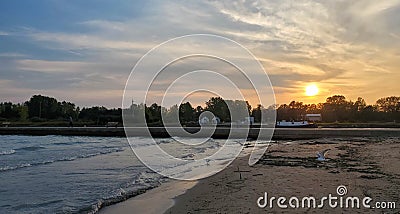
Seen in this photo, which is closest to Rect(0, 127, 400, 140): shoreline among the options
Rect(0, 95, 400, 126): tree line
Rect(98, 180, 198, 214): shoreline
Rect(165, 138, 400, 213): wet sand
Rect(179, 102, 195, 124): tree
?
Rect(0, 95, 400, 126): tree line

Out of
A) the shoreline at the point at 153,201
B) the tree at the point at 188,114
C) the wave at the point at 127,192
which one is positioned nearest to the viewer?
the shoreline at the point at 153,201

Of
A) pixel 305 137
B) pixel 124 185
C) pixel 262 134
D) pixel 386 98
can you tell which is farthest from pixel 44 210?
pixel 386 98

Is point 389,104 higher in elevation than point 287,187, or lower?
higher

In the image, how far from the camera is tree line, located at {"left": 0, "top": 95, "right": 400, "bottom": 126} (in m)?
93.8

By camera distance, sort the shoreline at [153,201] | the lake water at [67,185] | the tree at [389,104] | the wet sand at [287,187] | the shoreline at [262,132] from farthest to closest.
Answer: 1. the tree at [389,104]
2. the shoreline at [262,132]
3. the lake water at [67,185]
4. the shoreline at [153,201]
5. the wet sand at [287,187]

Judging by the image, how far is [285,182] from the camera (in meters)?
12.9

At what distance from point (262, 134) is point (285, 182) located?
44.4 meters

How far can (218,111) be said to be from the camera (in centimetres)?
9588

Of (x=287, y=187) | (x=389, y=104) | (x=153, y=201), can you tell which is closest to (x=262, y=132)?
(x=287, y=187)

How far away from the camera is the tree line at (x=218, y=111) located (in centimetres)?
9381

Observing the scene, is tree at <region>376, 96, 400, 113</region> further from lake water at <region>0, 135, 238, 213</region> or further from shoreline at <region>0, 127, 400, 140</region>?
lake water at <region>0, 135, 238, 213</region>

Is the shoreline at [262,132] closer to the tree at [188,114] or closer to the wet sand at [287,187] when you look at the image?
the tree at [188,114]

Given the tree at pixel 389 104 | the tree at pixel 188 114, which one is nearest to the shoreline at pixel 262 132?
the tree at pixel 188 114

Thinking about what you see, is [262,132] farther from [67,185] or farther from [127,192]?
[127,192]
